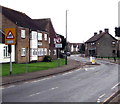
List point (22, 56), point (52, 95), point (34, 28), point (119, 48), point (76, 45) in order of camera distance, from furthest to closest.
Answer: point (76, 45) → point (119, 48) → point (34, 28) → point (22, 56) → point (52, 95)

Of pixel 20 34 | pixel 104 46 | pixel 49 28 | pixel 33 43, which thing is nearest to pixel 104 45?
pixel 104 46

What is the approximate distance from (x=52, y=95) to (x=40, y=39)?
3417 cm

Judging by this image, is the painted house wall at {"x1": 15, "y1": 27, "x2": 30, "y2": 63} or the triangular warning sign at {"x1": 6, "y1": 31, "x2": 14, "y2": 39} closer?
the triangular warning sign at {"x1": 6, "y1": 31, "x2": 14, "y2": 39}

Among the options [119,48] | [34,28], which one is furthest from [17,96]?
[119,48]

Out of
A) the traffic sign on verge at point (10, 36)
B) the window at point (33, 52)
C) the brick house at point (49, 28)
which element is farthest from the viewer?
the brick house at point (49, 28)

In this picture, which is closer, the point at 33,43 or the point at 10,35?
the point at 10,35

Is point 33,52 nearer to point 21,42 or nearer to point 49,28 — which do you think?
point 21,42

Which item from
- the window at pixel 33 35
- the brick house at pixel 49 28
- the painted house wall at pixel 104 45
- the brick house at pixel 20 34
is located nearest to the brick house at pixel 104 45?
the painted house wall at pixel 104 45

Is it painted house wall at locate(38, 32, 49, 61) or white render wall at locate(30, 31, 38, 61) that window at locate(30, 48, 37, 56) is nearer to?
white render wall at locate(30, 31, 38, 61)

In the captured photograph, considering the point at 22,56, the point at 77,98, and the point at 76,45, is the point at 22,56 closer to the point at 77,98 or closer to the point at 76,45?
the point at 77,98

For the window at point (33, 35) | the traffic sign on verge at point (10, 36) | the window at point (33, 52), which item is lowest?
the window at point (33, 52)

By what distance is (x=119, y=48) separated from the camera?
92562mm

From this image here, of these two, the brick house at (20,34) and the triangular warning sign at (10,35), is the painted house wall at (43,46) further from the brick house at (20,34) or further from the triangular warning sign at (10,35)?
the triangular warning sign at (10,35)

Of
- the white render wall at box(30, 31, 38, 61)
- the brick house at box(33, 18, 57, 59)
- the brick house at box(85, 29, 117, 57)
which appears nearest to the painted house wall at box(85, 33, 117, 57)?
the brick house at box(85, 29, 117, 57)
